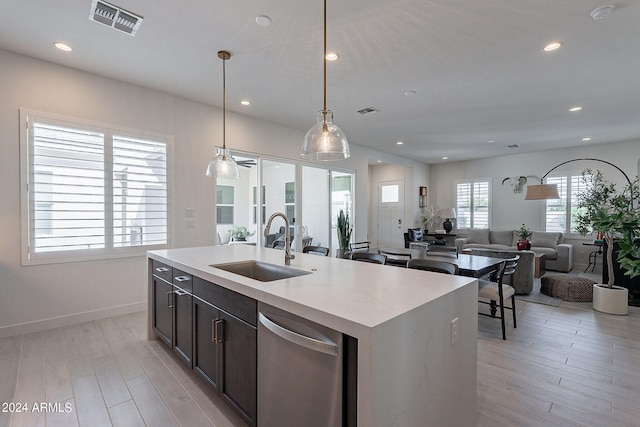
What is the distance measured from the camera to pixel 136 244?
3789 mm

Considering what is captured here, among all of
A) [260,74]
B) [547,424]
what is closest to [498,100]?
[260,74]

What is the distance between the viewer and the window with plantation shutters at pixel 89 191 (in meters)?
3.12

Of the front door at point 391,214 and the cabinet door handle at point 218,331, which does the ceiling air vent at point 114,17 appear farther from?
the front door at point 391,214

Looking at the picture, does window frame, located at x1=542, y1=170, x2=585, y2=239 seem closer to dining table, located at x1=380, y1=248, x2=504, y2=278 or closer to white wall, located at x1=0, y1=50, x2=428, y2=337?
dining table, located at x1=380, y1=248, x2=504, y2=278

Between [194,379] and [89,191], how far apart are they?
99.1 inches

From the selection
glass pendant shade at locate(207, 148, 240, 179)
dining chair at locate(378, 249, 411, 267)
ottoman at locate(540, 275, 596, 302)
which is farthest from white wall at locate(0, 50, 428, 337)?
ottoman at locate(540, 275, 596, 302)

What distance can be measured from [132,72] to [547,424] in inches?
187

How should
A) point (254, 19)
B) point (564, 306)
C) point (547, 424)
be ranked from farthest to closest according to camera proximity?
point (564, 306) → point (254, 19) → point (547, 424)

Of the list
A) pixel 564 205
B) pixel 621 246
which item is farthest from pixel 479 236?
pixel 621 246

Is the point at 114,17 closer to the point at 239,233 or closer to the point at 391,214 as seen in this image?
the point at 239,233

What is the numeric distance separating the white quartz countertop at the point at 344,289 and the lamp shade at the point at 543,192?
5240mm

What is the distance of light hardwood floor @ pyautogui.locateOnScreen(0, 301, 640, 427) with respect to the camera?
1872mm

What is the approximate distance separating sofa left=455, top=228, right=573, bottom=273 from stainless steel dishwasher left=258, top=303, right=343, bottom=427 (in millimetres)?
6006

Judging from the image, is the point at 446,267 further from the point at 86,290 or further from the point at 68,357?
the point at 86,290
